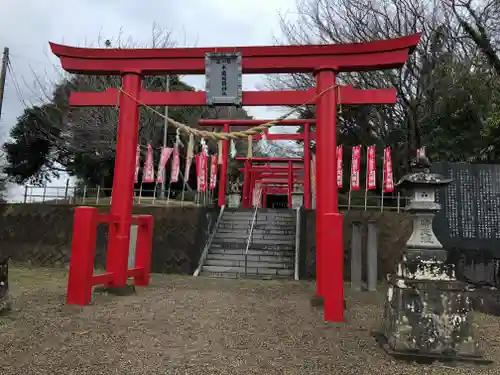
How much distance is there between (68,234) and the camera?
12898 mm

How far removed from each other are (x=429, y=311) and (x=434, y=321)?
112mm

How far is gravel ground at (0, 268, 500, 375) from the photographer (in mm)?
3861

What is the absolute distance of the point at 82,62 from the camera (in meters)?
7.85

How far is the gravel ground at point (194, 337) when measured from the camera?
3861mm

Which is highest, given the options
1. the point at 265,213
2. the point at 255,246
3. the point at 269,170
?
the point at 269,170

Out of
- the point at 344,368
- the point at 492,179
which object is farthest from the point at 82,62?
the point at 492,179

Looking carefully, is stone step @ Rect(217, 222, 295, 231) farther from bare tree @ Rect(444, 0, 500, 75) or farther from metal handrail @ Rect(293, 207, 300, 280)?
bare tree @ Rect(444, 0, 500, 75)

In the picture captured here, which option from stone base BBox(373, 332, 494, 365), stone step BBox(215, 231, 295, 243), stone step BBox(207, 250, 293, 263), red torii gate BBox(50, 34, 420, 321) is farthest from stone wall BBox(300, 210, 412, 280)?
stone base BBox(373, 332, 494, 365)

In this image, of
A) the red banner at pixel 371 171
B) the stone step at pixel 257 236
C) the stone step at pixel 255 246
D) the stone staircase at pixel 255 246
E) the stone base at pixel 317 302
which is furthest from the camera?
the red banner at pixel 371 171

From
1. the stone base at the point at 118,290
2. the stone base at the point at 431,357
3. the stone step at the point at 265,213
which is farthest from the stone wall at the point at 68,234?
the stone base at the point at 431,357

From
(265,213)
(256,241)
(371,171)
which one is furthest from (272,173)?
(256,241)

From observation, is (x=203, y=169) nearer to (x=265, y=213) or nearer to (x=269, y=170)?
(x=265, y=213)

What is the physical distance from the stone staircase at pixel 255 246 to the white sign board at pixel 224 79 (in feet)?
17.0

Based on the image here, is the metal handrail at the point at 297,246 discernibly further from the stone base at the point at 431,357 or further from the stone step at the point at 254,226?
the stone base at the point at 431,357
